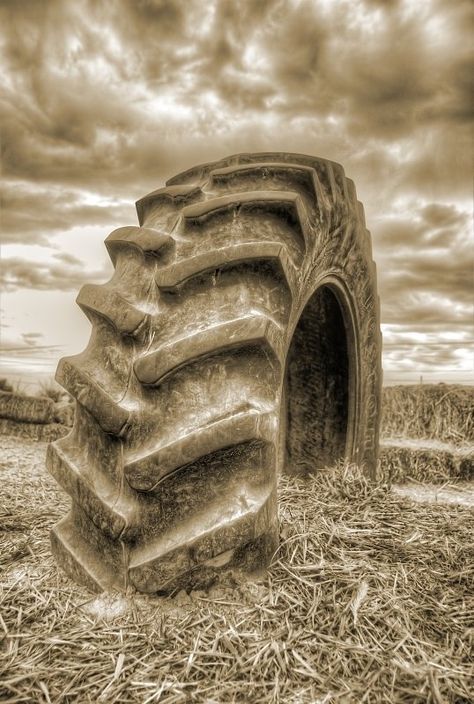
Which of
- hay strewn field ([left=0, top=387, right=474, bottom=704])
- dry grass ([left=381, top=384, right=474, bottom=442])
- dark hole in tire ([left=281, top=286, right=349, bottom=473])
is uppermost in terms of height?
dark hole in tire ([left=281, top=286, right=349, bottom=473])

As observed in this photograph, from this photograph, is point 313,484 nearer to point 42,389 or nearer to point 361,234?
point 361,234

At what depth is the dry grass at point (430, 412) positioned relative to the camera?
468 centimetres

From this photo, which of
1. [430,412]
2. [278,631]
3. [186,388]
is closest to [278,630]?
[278,631]

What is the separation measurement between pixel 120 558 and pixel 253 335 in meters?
0.57

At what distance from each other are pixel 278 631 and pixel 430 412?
14.1ft

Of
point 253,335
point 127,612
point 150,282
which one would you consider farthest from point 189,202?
point 127,612

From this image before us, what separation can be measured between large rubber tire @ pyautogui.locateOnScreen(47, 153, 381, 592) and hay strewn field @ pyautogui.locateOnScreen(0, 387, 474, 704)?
0.27 feet

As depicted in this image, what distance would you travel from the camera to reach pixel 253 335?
45.6 inches

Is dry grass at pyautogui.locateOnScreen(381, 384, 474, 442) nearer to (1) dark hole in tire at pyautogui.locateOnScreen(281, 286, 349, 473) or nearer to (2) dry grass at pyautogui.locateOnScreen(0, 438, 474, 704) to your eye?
(1) dark hole in tire at pyautogui.locateOnScreen(281, 286, 349, 473)

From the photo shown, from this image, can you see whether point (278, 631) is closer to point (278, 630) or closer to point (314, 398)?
point (278, 630)

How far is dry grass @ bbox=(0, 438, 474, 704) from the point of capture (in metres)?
0.88

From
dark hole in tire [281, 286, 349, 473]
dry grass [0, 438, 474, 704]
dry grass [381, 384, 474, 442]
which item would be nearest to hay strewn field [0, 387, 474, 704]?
dry grass [0, 438, 474, 704]

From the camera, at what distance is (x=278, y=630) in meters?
1.02

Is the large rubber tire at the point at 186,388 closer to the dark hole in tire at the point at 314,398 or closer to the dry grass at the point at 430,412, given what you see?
the dark hole in tire at the point at 314,398
